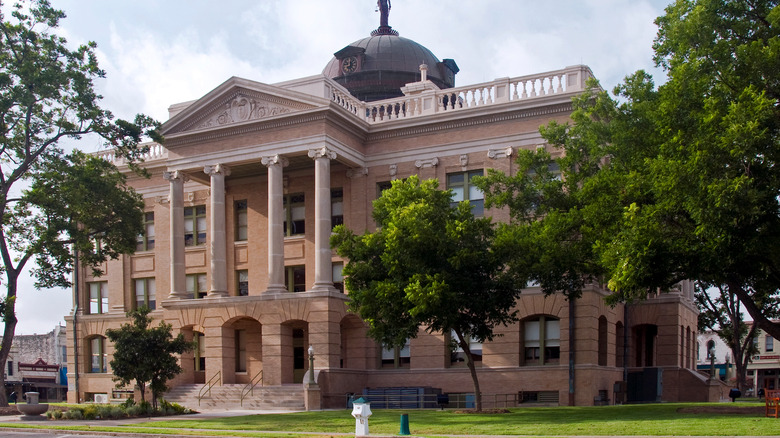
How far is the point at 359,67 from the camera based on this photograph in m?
53.1

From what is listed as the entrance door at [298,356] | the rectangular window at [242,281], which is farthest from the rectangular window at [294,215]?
the entrance door at [298,356]

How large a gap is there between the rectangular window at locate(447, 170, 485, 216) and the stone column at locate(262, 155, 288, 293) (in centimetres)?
802

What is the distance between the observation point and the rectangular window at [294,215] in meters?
44.7

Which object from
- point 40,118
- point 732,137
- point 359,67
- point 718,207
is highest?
point 359,67

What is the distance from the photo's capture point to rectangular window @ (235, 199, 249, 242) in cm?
4616

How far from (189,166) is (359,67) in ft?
46.4

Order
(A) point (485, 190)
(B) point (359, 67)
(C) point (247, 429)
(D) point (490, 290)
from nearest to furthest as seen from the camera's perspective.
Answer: (C) point (247, 429) → (D) point (490, 290) → (A) point (485, 190) → (B) point (359, 67)

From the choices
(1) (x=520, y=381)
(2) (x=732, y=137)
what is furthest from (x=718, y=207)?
(1) (x=520, y=381)

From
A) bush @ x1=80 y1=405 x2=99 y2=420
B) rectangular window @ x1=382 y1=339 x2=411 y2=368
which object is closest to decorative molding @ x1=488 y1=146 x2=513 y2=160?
rectangular window @ x1=382 y1=339 x2=411 y2=368

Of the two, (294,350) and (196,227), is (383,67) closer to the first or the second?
(196,227)

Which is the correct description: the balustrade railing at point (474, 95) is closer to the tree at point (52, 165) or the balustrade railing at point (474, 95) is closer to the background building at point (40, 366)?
the tree at point (52, 165)

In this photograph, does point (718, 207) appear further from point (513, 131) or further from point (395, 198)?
point (513, 131)

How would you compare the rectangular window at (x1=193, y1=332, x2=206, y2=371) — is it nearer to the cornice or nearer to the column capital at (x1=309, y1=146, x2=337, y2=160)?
the cornice

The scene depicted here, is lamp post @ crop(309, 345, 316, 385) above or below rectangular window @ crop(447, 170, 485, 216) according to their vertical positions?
below
